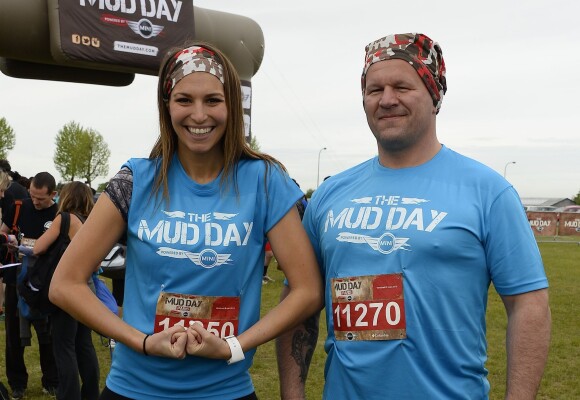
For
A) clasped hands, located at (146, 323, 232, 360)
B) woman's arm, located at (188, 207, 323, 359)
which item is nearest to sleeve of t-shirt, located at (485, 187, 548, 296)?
woman's arm, located at (188, 207, 323, 359)

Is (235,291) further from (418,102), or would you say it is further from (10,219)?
(10,219)

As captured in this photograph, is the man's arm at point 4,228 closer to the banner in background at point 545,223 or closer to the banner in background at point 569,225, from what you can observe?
the banner in background at point 545,223

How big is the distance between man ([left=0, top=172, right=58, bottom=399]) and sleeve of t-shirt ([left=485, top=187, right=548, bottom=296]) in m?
4.08

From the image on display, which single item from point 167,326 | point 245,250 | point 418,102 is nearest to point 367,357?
point 245,250

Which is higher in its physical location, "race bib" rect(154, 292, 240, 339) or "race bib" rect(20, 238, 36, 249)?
"race bib" rect(20, 238, 36, 249)

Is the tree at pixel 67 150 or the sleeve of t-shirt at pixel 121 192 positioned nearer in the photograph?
the sleeve of t-shirt at pixel 121 192

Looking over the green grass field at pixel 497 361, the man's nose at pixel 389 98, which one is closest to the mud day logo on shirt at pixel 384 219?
the man's nose at pixel 389 98

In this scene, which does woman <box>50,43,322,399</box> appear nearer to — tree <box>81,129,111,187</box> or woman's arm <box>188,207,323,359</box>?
woman's arm <box>188,207,323,359</box>

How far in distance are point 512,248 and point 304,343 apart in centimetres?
77

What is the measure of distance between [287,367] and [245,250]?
0.47 meters

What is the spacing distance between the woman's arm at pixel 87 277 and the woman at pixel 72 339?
8.63ft

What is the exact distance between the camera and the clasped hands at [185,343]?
5.56 feet

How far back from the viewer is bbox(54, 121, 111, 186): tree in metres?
51.0


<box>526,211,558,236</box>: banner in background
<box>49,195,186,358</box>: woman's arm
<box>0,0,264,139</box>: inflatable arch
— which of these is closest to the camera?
<box>49,195,186,358</box>: woman's arm
